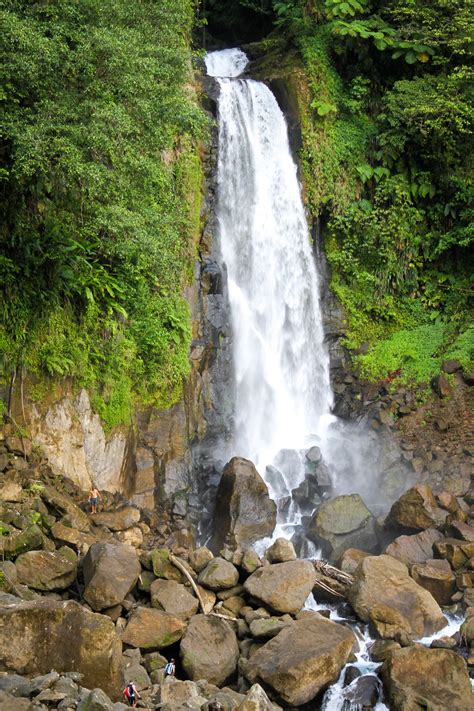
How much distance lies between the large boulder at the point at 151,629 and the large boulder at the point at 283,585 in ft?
4.27

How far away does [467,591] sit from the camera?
10344 millimetres

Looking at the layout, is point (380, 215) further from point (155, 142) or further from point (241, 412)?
point (155, 142)

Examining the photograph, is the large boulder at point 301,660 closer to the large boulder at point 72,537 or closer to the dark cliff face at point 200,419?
the large boulder at point 72,537

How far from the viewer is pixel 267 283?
54.5 ft

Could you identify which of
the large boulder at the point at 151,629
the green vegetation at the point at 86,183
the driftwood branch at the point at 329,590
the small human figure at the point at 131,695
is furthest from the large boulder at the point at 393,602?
the green vegetation at the point at 86,183

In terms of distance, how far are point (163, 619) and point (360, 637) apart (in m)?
2.84

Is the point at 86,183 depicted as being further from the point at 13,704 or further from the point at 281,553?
the point at 13,704

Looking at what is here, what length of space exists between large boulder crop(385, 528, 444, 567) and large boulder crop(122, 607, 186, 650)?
432 cm

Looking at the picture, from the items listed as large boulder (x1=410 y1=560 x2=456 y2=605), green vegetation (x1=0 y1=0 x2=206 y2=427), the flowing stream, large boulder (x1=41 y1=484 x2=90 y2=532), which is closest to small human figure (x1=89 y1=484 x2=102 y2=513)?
large boulder (x1=41 y1=484 x2=90 y2=532)

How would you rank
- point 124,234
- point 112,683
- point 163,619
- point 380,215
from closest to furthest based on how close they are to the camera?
point 112,683
point 163,619
point 124,234
point 380,215

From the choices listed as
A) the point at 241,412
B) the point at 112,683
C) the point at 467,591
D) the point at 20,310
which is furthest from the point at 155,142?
the point at 467,591

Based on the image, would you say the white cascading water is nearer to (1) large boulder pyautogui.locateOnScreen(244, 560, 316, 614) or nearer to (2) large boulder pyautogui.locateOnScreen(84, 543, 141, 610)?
(1) large boulder pyautogui.locateOnScreen(244, 560, 316, 614)

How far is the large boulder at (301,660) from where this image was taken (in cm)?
779

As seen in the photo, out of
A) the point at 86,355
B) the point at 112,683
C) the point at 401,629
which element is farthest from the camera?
the point at 86,355
